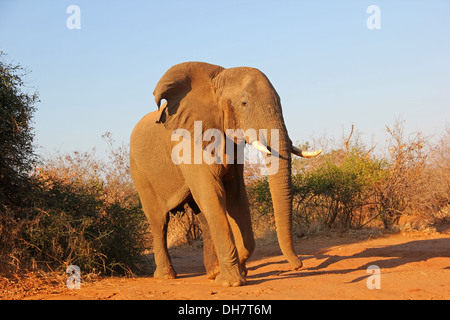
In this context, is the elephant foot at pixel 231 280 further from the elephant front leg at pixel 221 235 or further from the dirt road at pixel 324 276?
the dirt road at pixel 324 276

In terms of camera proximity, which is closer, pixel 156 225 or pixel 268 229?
pixel 156 225

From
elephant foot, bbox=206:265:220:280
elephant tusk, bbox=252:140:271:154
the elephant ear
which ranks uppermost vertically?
the elephant ear

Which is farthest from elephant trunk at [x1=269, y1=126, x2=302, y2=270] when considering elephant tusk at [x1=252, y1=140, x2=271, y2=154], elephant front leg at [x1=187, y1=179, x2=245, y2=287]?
elephant front leg at [x1=187, y1=179, x2=245, y2=287]

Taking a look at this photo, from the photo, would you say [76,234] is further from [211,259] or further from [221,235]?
[221,235]

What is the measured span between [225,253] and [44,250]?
3.11 meters

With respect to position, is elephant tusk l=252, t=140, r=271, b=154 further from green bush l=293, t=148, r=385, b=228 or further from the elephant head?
green bush l=293, t=148, r=385, b=228

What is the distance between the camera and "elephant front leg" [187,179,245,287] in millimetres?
6488

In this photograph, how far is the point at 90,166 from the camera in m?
18.8

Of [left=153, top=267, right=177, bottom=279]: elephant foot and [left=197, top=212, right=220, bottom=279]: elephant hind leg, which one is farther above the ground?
[left=197, top=212, right=220, bottom=279]: elephant hind leg

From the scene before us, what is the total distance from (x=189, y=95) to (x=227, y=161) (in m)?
1.13

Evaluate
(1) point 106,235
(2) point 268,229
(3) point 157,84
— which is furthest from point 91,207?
(2) point 268,229

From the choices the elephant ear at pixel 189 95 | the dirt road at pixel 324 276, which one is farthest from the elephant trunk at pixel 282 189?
the elephant ear at pixel 189 95

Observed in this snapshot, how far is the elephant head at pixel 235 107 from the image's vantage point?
20.9 ft
